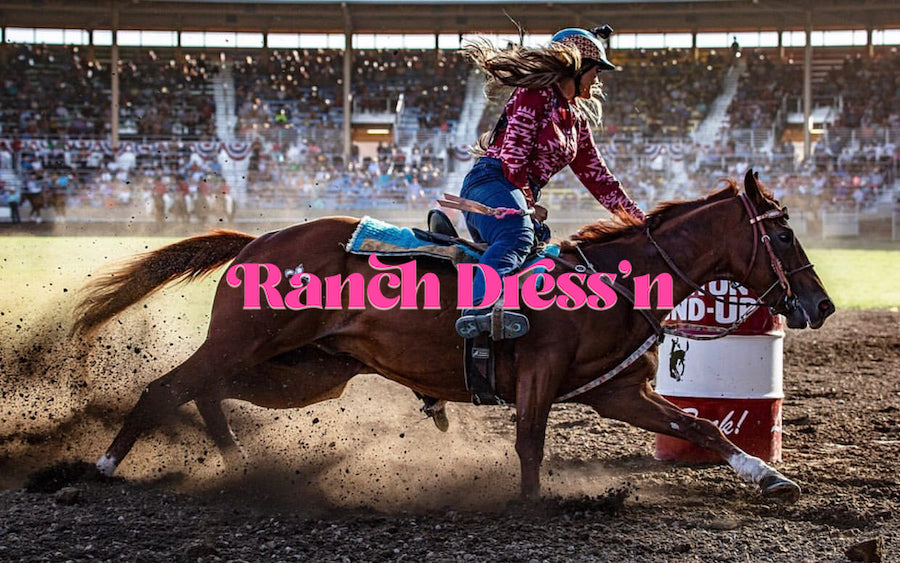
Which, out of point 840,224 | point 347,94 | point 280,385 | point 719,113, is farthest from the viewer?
point 719,113

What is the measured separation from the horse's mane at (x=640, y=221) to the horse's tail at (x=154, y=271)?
190 centimetres

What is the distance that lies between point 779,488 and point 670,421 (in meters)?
0.63

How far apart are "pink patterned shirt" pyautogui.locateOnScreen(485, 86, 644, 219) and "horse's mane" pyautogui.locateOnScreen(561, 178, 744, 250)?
82mm

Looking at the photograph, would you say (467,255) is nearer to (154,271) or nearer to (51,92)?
(154,271)

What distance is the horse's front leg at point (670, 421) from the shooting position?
451cm

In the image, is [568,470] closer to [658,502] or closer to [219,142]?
[658,502]

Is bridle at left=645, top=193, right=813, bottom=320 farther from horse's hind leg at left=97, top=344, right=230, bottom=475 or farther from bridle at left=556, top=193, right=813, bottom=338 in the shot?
horse's hind leg at left=97, top=344, right=230, bottom=475

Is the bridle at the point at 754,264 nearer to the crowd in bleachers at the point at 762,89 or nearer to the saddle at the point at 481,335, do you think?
the saddle at the point at 481,335

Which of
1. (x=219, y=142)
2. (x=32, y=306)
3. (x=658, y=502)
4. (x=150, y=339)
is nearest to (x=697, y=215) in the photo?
(x=658, y=502)

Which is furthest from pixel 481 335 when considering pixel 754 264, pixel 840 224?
pixel 840 224

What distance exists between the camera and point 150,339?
6375mm

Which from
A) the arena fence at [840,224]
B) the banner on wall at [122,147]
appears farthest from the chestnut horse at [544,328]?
the banner on wall at [122,147]

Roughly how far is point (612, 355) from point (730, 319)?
1.16 metres

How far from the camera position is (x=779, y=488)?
4.33 m
